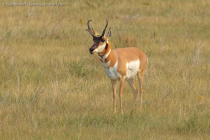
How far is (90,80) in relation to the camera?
267 inches

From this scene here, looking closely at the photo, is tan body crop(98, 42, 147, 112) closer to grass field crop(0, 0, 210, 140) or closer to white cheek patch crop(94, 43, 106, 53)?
white cheek patch crop(94, 43, 106, 53)

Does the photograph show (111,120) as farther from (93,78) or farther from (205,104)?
(93,78)

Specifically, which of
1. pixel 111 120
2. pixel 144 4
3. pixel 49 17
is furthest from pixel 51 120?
pixel 144 4

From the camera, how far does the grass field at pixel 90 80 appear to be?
4336 mm

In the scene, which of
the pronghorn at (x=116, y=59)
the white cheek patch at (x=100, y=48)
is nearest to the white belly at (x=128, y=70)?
the pronghorn at (x=116, y=59)

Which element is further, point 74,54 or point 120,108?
point 74,54

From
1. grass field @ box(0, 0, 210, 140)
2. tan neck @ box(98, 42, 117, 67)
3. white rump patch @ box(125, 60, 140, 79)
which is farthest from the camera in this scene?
white rump patch @ box(125, 60, 140, 79)

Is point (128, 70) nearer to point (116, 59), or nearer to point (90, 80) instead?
point (116, 59)

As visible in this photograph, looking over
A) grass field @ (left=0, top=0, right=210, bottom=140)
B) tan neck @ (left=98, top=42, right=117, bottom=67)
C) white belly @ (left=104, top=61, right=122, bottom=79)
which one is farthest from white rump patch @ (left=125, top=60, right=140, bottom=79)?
grass field @ (left=0, top=0, right=210, bottom=140)

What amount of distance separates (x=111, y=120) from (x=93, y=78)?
7.85 ft

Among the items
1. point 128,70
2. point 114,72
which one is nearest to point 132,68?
point 128,70

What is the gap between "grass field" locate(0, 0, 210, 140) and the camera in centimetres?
434

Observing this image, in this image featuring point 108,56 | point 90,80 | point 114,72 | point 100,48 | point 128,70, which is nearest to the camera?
point 100,48

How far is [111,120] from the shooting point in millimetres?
4590
